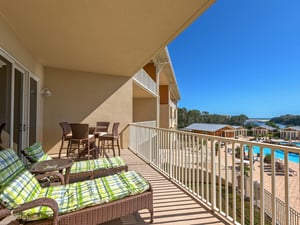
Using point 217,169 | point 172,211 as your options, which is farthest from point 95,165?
point 217,169

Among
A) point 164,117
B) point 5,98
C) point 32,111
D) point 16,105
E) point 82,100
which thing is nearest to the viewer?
point 5,98

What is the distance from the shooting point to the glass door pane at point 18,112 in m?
3.96

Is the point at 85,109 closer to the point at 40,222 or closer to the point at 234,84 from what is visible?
the point at 40,222

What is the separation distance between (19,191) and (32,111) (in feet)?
13.2

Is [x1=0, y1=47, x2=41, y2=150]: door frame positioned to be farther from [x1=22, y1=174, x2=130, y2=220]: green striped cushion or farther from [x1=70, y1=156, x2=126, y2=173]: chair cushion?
[x1=22, y1=174, x2=130, y2=220]: green striped cushion

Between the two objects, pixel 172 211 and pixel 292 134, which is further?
pixel 292 134

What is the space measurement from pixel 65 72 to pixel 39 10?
385cm

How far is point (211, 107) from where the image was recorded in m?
46.7

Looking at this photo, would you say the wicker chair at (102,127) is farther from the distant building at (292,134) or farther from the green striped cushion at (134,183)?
the distant building at (292,134)

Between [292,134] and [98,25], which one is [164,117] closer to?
[292,134]

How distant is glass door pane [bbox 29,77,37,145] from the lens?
5.08m

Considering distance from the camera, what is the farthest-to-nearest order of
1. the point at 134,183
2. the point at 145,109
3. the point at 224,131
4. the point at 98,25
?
the point at 145,109
the point at 224,131
the point at 98,25
the point at 134,183

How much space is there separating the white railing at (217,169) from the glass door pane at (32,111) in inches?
122

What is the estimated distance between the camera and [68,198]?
6.64ft
